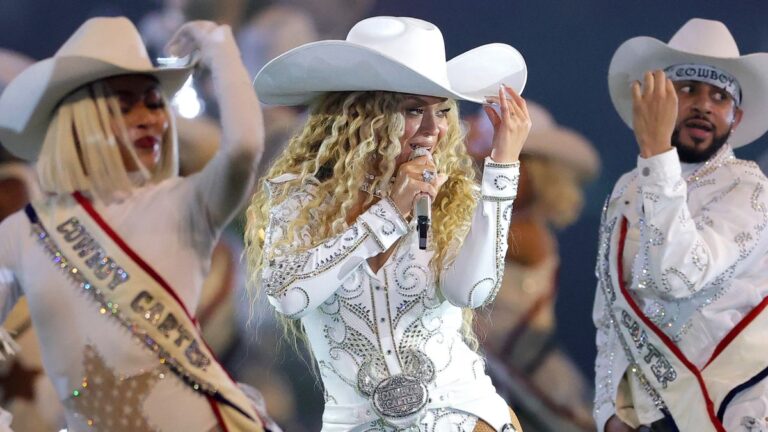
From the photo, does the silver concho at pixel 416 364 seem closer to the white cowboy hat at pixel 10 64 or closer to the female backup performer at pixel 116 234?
the female backup performer at pixel 116 234

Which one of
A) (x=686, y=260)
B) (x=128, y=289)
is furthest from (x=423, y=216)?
(x=686, y=260)

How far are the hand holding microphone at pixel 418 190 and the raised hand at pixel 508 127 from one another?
168mm

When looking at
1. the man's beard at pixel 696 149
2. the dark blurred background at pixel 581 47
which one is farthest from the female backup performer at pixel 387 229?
the dark blurred background at pixel 581 47

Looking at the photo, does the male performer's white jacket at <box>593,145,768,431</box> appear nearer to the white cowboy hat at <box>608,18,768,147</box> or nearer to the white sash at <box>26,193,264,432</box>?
the white cowboy hat at <box>608,18,768,147</box>

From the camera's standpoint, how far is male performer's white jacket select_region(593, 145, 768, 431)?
12.0ft

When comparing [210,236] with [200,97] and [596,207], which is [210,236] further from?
[596,207]

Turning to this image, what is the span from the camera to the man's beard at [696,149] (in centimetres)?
409

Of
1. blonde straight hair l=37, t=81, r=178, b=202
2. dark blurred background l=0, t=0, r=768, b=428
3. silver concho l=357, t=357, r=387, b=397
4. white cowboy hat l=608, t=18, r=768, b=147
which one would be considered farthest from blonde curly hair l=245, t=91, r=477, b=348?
dark blurred background l=0, t=0, r=768, b=428

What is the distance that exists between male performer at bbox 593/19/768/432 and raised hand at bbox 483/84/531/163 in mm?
600

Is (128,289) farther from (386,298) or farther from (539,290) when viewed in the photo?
(539,290)

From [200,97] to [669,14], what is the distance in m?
2.20

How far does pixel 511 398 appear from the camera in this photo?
483cm

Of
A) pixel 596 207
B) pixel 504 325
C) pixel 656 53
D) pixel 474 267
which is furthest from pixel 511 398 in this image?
pixel 474 267

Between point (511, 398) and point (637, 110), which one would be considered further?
point (511, 398)
